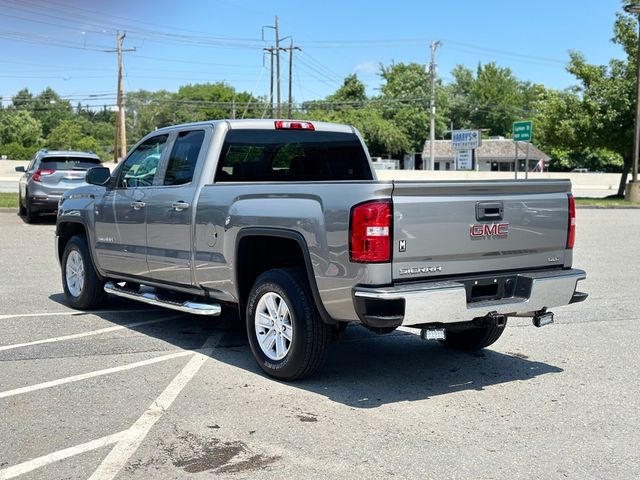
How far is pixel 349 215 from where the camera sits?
5059 mm

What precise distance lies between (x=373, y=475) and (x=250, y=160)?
3680 mm

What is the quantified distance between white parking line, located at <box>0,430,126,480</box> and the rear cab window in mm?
2773

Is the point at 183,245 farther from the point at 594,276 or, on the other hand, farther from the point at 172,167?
the point at 594,276

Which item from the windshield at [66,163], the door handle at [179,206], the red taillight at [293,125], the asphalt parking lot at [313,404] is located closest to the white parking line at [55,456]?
the asphalt parking lot at [313,404]

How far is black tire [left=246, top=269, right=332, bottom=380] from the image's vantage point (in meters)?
5.54

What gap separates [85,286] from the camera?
27.9 feet

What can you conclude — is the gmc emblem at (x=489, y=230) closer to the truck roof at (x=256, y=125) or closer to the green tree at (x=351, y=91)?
the truck roof at (x=256, y=125)

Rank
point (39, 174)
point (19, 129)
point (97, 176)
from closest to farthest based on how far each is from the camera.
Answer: point (97, 176) → point (39, 174) → point (19, 129)

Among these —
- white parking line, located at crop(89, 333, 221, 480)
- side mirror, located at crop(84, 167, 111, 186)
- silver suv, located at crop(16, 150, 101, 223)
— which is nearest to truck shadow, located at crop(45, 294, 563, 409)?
white parking line, located at crop(89, 333, 221, 480)

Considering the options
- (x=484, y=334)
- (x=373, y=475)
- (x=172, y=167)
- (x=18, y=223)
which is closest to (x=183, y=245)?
(x=172, y=167)

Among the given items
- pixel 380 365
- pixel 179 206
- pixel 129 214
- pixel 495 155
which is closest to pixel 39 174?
pixel 129 214

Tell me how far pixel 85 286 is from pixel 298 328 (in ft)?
12.5

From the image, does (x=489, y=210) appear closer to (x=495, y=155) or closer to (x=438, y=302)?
(x=438, y=302)

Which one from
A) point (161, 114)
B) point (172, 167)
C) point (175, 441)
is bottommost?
point (175, 441)
